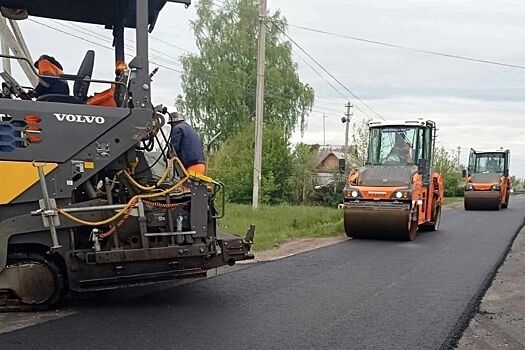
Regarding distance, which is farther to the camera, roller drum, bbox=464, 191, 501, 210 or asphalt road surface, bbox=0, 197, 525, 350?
roller drum, bbox=464, 191, 501, 210

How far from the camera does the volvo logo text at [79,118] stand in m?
5.84

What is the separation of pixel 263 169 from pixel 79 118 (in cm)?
1992

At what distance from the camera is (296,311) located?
20.7 feet

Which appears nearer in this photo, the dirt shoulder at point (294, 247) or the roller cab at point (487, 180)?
the dirt shoulder at point (294, 247)

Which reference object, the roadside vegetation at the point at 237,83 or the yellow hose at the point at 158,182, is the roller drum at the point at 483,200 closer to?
the roadside vegetation at the point at 237,83

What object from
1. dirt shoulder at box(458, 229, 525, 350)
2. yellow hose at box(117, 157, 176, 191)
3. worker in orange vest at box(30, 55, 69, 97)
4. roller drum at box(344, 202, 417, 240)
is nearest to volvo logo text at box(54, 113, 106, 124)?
worker in orange vest at box(30, 55, 69, 97)

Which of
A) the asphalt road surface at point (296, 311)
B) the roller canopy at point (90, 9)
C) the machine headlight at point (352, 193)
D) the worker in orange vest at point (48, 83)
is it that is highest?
the roller canopy at point (90, 9)

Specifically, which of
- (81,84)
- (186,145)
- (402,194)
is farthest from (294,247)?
(81,84)

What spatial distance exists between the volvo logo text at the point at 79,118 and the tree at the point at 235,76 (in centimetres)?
2837

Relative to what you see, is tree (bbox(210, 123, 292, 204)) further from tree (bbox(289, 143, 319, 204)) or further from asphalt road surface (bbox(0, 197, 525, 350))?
asphalt road surface (bbox(0, 197, 525, 350))

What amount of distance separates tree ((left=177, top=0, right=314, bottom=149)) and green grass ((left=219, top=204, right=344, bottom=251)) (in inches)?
673

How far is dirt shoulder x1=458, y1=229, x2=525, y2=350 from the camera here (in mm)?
5562

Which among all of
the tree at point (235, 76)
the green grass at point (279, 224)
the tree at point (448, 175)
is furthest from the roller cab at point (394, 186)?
the tree at point (448, 175)

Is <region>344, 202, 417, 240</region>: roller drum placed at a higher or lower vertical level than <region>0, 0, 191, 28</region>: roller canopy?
lower
